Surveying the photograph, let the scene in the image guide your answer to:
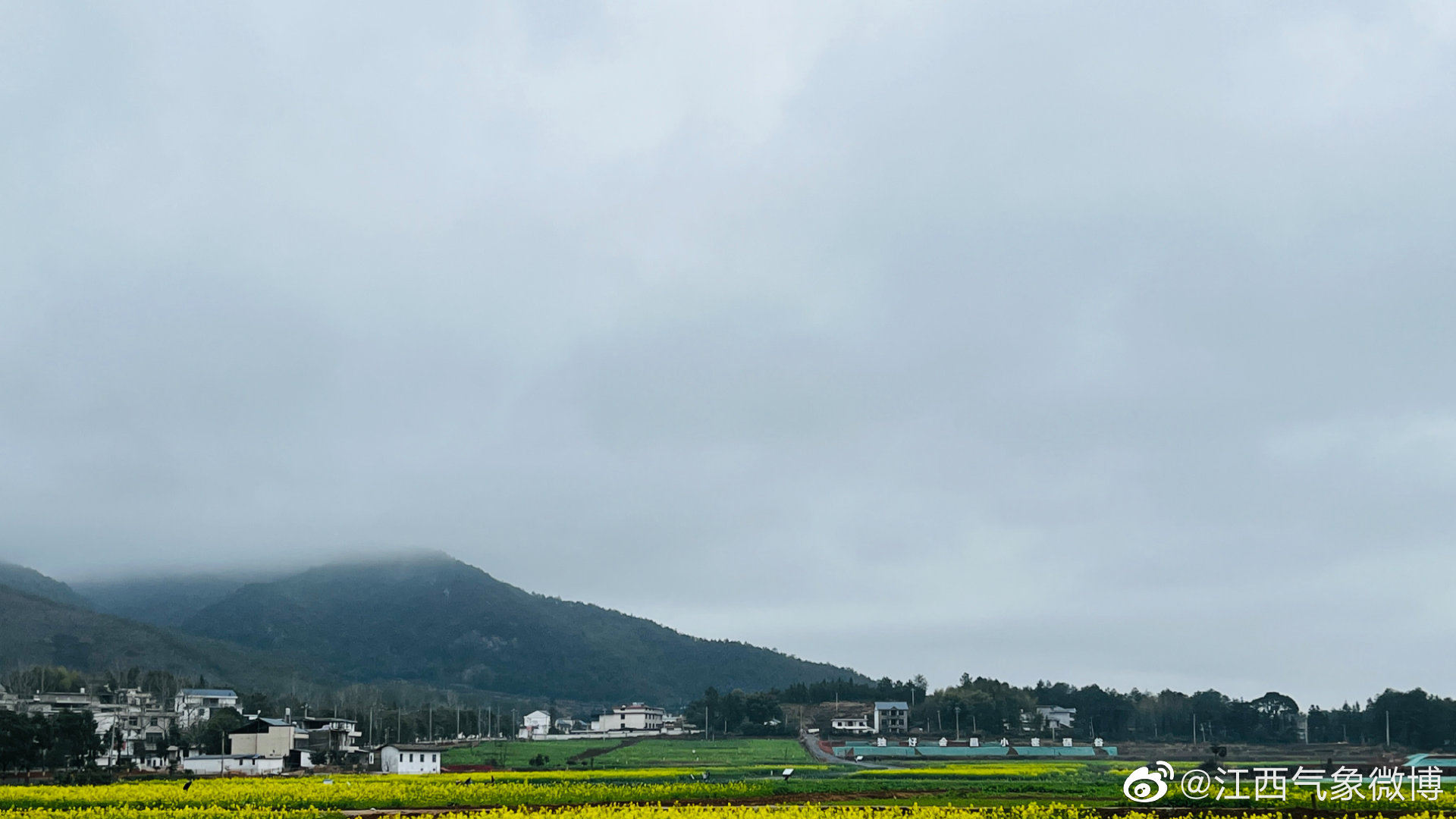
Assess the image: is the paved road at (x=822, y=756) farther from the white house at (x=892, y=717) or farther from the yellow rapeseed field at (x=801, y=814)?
the yellow rapeseed field at (x=801, y=814)

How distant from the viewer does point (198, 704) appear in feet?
395

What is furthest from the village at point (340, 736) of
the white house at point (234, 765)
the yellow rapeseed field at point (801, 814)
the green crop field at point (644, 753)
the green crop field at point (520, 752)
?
the yellow rapeseed field at point (801, 814)

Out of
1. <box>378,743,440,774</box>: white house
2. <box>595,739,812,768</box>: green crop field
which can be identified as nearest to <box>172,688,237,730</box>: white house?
<box>595,739,812,768</box>: green crop field

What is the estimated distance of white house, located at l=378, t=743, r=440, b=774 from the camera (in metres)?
68.4

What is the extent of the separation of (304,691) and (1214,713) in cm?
14336

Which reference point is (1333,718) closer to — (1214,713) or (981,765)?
(1214,713)

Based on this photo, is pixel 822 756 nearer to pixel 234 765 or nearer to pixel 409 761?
pixel 409 761

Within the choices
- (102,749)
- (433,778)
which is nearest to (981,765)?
(433,778)

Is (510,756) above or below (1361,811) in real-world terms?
below

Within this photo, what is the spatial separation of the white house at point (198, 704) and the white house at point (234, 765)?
3553cm

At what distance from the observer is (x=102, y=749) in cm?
7525

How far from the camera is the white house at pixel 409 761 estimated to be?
225 ft

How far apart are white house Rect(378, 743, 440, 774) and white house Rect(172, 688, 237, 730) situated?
1665 inches

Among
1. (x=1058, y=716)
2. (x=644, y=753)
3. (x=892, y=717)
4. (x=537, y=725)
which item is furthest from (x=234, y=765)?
(x=1058, y=716)
